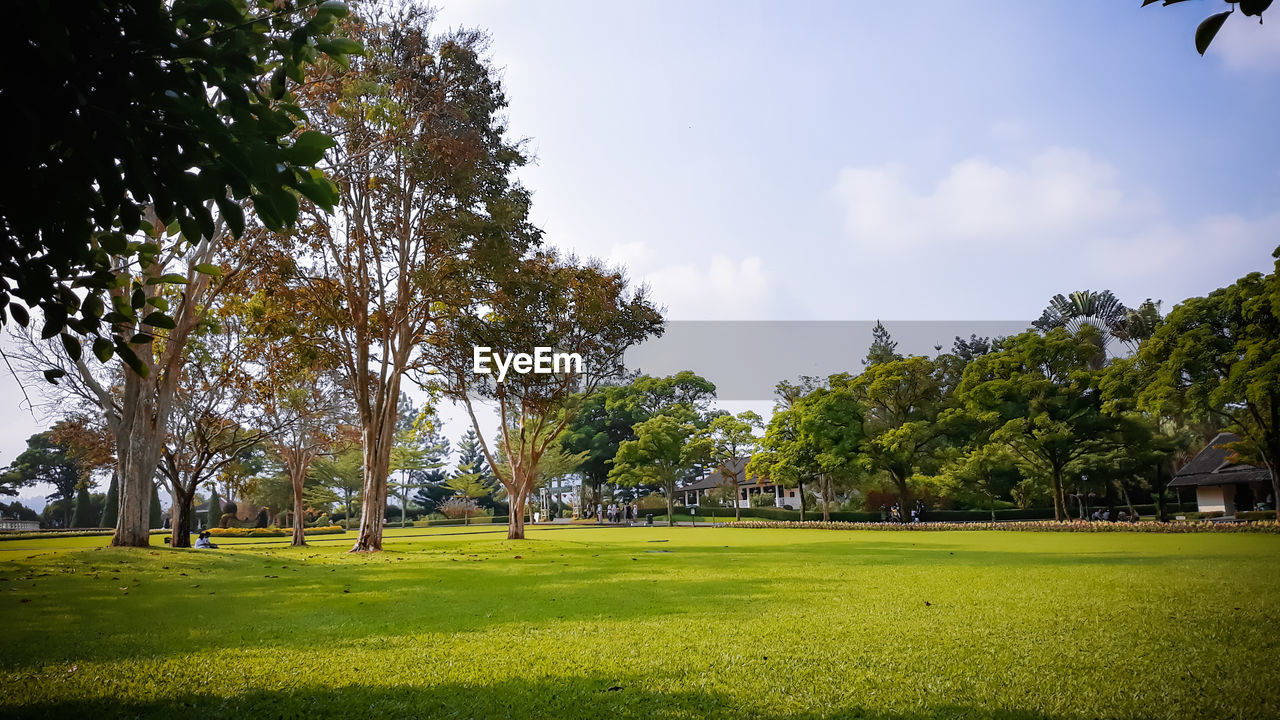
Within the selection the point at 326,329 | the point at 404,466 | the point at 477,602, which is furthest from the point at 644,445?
the point at 477,602

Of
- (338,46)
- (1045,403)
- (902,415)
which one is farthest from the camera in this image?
(902,415)

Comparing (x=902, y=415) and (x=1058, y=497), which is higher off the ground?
(x=902, y=415)

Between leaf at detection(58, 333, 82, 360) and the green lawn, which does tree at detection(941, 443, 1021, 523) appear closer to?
the green lawn

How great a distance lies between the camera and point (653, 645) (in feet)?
19.4

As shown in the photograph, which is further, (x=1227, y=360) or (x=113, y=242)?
(x=1227, y=360)

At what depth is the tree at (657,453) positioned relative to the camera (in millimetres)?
50969

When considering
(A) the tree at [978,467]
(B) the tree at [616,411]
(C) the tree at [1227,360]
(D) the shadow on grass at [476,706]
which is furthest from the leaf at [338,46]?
(B) the tree at [616,411]

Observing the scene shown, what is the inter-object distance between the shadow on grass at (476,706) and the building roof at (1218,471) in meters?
39.7

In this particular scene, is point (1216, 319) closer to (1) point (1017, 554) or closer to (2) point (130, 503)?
(1) point (1017, 554)

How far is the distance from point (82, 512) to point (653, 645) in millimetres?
52488

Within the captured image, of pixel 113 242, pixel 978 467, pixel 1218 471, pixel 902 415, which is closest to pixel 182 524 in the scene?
pixel 113 242

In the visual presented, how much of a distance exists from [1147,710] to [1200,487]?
144 feet

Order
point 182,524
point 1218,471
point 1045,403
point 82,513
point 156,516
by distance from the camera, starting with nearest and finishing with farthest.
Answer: point 182,524 → point 1045,403 → point 1218,471 → point 82,513 → point 156,516

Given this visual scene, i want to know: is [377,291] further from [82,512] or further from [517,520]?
[82,512]
